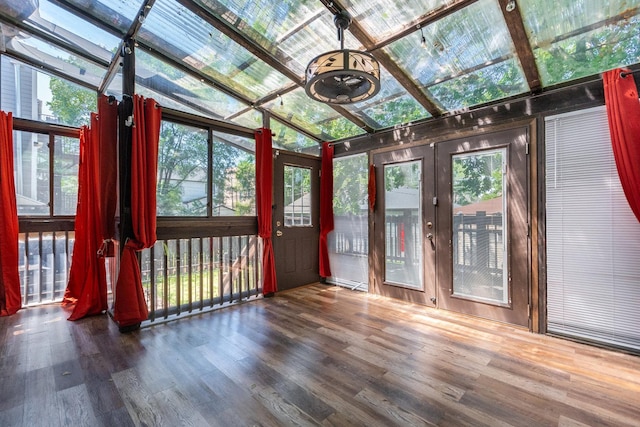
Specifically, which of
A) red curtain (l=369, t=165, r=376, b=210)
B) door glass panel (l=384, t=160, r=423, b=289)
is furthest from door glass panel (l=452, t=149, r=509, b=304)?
red curtain (l=369, t=165, r=376, b=210)

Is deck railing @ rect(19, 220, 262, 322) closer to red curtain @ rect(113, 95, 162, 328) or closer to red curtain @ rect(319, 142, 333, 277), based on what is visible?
red curtain @ rect(113, 95, 162, 328)

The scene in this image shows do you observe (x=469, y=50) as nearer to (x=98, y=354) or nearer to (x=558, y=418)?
(x=558, y=418)

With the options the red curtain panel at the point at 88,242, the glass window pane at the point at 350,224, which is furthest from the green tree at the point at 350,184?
the red curtain panel at the point at 88,242

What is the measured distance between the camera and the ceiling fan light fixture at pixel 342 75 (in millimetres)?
1634

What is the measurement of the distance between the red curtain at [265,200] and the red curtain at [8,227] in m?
2.76

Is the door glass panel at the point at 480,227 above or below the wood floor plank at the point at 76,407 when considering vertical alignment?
above

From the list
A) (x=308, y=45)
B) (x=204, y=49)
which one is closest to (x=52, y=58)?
(x=204, y=49)

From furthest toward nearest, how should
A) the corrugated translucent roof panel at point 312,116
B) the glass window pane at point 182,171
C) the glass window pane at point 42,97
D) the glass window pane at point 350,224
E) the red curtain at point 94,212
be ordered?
the glass window pane at point 350,224
the corrugated translucent roof panel at point 312,116
the glass window pane at point 42,97
the glass window pane at point 182,171
the red curtain at point 94,212

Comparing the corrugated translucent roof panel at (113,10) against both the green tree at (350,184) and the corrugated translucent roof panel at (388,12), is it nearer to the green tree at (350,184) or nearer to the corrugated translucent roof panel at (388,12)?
the corrugated translucent roof panel at (388,12)

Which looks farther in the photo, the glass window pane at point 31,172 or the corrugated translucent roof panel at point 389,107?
the glass window pane at point 31,172

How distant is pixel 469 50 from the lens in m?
2.57

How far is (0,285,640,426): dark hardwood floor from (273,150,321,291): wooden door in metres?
1.32

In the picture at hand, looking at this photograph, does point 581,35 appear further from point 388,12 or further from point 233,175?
point 233,175

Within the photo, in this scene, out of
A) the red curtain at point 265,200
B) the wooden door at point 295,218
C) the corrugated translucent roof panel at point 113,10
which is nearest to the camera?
the corrugated translucent roof panel at point 113,10
